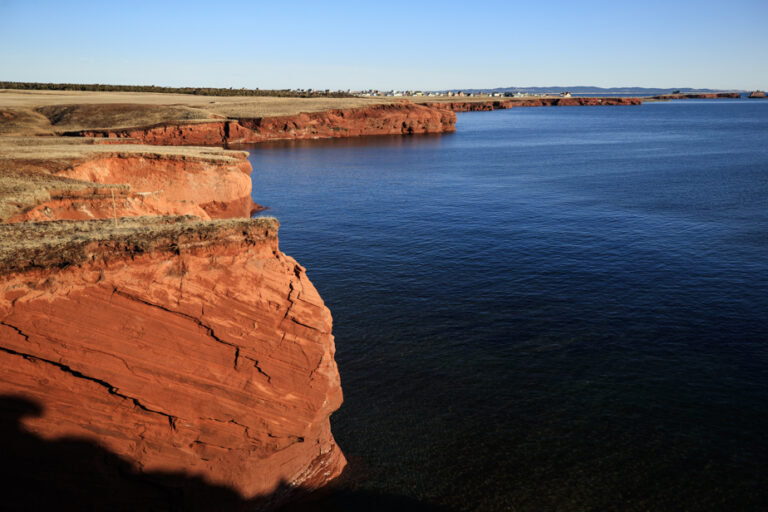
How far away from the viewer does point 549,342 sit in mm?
20625

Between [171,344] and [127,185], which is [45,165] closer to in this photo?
[127,185]

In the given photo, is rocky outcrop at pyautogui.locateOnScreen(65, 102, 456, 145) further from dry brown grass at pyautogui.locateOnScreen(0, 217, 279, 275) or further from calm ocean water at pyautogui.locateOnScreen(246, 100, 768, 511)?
dry brown grass at pyautogui.locateOnScreen(0, 217, 279, 275)

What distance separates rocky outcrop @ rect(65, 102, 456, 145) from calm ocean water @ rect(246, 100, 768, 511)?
156ft

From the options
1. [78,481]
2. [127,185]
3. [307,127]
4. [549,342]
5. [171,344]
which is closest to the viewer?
[78,481]

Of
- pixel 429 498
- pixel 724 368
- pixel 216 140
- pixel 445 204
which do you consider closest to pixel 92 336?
pixel 429 498

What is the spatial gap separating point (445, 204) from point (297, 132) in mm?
67458

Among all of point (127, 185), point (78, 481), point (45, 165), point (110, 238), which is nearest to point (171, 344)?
point (110, 238)

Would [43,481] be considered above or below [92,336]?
below

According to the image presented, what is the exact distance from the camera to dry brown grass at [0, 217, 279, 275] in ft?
30.7

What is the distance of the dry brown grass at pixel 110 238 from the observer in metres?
9.37

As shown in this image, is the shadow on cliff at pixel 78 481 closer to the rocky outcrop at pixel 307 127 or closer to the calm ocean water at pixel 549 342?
the calm ocean water at pixel 549 342

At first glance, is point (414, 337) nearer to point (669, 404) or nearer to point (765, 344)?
point (669, 404)

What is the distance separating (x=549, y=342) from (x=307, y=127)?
9566 cm

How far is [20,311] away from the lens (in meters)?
8.90
